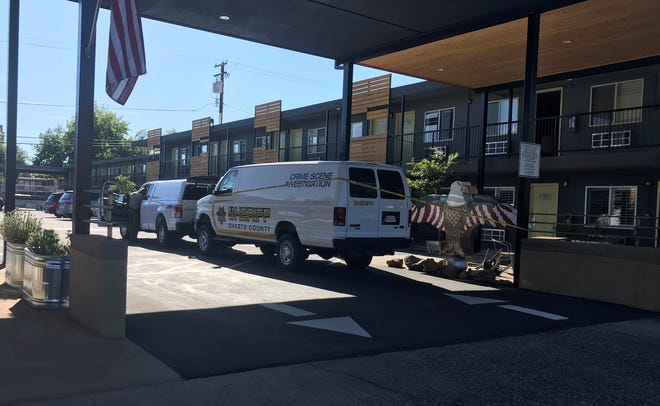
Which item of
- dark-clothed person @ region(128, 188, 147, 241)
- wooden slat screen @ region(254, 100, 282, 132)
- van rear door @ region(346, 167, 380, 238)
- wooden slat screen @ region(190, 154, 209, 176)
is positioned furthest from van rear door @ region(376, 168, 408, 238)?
wooden slat screen @ region(190, 154, 209, 176)

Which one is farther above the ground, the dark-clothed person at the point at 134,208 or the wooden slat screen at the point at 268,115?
the wooden slat screen at the point at 268,115

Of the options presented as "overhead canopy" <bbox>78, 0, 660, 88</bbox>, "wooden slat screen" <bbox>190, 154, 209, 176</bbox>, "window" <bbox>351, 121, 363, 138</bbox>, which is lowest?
"wooden slat screen" <bbox>190, 154, 209, 176</bbox>

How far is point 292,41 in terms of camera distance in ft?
42.2

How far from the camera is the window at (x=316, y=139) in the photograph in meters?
27.2

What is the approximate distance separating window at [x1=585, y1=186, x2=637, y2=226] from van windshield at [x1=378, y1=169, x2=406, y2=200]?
729 centimetres

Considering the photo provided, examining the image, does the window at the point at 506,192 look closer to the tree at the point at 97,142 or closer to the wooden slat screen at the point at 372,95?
the wooden slat screen at the point at 372,95

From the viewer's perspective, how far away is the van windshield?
11402mm

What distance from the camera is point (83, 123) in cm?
688

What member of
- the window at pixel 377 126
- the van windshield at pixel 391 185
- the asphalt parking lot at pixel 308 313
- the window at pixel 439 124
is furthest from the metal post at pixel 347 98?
the window at pixel 377 126

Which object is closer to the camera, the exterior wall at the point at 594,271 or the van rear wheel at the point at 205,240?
the exterior wall at the point at 594,271

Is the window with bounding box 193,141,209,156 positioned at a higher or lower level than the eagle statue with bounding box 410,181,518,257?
higher

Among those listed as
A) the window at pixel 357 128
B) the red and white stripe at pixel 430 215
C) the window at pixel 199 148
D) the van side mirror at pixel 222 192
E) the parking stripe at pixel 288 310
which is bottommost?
the parking stripe at pixel 288 310

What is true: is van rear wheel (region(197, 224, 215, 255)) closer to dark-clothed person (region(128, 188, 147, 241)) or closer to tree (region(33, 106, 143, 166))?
dark-clothed person (region(128, 188, 147, 241))

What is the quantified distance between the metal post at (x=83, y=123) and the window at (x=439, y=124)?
15655 millimetres
